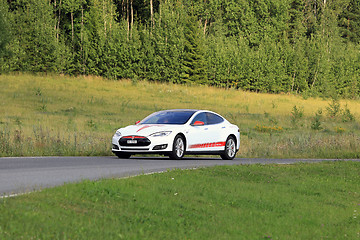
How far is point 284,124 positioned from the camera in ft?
147

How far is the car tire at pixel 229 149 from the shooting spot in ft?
67.5

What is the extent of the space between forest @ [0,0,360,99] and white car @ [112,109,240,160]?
33904mm

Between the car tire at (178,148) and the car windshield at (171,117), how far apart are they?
29.4 inches

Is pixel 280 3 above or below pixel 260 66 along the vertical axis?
above

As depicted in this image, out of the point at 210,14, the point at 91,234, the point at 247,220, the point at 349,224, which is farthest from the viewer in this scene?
the point at 210,14

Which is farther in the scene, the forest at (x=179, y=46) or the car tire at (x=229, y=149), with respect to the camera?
the forest at (x=179, y=46)

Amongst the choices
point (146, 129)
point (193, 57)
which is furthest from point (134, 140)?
point (193, 57)

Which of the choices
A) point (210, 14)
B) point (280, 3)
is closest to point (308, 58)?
point (280, 3)

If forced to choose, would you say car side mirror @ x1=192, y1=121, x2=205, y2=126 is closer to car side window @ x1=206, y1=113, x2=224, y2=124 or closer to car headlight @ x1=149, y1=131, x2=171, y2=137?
car side window @ x1=206, y1=113, x2=224, y2=124

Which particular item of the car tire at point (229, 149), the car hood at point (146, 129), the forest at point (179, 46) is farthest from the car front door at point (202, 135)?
the forest at point (179, 46)

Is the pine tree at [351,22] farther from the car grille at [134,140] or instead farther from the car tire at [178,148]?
the car grille at [134,140]

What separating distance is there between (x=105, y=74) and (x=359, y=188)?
59426 millimetres

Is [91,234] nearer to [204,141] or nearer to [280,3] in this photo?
[204,141]

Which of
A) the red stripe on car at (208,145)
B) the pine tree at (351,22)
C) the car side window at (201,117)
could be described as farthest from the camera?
the pine tree at (351,22)
